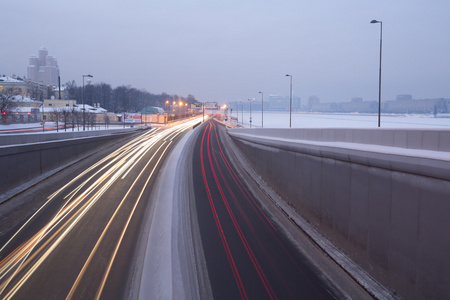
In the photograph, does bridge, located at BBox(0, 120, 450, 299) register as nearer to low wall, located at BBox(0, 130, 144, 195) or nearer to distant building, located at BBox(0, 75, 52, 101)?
low wall, located at BBox(0, 130, 144, 195)

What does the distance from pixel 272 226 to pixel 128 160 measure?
2326cm

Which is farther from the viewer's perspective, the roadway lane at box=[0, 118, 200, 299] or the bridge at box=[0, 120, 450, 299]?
the roadway lane at box=[0, 118, 200, 299]

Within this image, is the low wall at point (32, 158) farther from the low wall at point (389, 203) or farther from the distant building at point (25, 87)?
the distant building at point (25, 87)

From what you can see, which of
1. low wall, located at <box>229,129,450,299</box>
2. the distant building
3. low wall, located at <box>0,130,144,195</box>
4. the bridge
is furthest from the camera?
the distant building

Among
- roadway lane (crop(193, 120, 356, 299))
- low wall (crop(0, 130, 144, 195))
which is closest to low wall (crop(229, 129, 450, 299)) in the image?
roadway lane (crop(193, 120, 356, 299))

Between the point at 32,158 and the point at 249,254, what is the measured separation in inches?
726

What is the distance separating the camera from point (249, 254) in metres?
13.9

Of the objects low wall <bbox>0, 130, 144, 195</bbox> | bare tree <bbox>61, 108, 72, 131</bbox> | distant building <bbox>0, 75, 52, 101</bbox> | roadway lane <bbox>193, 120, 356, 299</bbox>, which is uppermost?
distant building <bbox>0, 75, 52, 101</bbox>

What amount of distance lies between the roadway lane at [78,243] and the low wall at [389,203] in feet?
27.9

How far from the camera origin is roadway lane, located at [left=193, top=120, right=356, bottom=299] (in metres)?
10.9

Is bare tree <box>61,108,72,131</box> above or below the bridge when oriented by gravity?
above

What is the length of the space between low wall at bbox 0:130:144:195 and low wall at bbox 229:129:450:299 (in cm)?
1791

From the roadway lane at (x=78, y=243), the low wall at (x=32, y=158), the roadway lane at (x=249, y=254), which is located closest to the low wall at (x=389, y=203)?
the roadway lane at (x=249, y=254)

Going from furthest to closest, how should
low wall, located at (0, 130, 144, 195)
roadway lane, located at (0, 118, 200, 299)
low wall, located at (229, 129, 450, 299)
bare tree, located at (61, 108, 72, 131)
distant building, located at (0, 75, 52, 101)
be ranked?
1. distant building, located at (0, 75, 52, 101)
2. bare tree, located at (61, 108, 72, 131)
3. low wall, located at (0, 130, 144, 195)
4. roadway lane, located at (0, 118, 200, 299)
5. low wall, located at (229, 129, 450, 299)
